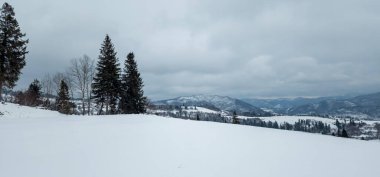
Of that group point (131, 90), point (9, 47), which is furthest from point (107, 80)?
point (9, 47)

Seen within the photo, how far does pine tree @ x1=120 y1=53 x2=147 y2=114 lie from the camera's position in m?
53.8

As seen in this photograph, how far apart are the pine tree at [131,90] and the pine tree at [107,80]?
6.21ft

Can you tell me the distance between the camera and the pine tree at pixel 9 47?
36250 millimetres

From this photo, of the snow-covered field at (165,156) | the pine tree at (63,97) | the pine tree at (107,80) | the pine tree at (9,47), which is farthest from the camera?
the pine tree at (63,97)

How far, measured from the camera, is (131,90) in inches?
2138

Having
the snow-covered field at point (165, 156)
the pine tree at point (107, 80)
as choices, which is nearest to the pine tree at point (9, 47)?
the pine tree at point (107, 80)

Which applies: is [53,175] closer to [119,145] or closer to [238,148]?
[119,145]

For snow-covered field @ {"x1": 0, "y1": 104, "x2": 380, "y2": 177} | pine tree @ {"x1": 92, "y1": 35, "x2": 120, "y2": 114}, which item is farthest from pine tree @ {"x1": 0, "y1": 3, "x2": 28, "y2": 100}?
snow-covered field @ {"x1": 0, "y1": 104, "x2": 380, "y2": 177}

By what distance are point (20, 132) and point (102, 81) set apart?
36769 millimetres

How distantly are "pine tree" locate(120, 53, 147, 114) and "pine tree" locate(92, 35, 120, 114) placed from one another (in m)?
1.89

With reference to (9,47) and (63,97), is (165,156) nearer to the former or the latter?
(9,47)

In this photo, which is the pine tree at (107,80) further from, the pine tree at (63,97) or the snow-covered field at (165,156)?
the snow-covered field at (165,156)

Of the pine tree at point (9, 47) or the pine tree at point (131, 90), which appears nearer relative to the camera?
the pine tree at point (9, 47)

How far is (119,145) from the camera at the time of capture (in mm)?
11602
